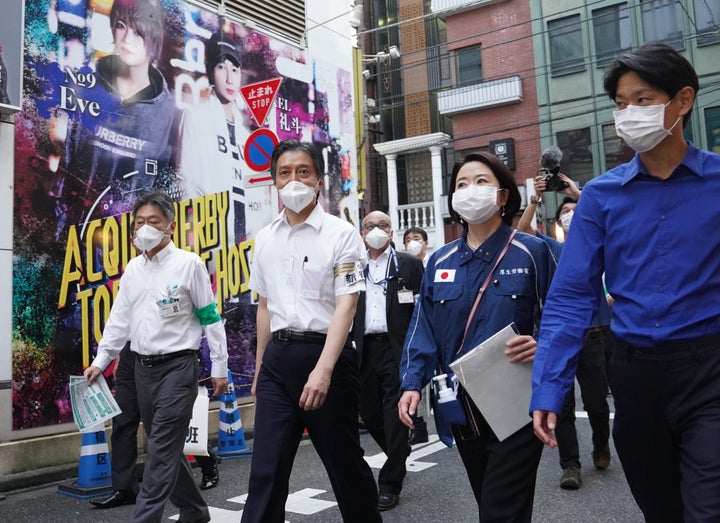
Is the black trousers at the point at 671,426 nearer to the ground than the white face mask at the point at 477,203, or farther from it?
nearer to the ground

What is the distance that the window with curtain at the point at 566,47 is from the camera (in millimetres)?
22703

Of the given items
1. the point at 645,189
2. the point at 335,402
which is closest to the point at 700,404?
the point at 645,189

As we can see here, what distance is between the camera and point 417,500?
5387mm

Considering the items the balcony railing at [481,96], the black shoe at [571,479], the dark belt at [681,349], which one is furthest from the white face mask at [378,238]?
the balcony railing at [481,96]

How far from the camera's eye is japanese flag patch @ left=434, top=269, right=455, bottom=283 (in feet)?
10.6

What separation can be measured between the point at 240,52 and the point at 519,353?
7733 mm

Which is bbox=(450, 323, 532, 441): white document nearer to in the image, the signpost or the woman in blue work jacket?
the woman in blue work jacket

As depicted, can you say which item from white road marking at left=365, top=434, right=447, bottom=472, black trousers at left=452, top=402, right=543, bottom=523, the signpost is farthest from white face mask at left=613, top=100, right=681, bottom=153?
the signpost

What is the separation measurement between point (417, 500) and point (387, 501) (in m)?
0.29

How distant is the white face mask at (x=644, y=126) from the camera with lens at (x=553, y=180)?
2144 millimetres

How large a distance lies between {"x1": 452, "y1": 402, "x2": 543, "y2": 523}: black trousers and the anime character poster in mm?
5255

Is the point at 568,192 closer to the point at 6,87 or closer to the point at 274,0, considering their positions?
the point at 6,87

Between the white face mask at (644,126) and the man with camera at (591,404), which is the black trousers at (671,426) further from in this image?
the man with camera at (591,404)

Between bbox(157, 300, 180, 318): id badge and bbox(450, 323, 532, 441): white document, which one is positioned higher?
bbox(157, 300, 180, 318): id badge
